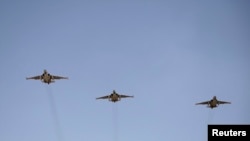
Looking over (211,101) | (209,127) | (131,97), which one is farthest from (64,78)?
(209,127)

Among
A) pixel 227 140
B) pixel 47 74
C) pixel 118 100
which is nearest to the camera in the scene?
pixel 227 140

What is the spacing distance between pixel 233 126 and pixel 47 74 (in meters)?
79.0

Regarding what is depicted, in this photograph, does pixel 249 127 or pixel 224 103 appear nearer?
pixel 249 127

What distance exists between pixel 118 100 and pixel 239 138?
2791 inches

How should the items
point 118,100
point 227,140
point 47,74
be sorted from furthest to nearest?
point 118,100 → point 47,74 → point 227,140

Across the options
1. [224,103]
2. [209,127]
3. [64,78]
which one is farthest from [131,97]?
[209,127]

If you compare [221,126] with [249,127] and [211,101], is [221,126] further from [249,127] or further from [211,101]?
[211,101]

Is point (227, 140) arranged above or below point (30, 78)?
below

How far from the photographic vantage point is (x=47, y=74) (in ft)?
433

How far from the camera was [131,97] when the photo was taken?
14675 cm

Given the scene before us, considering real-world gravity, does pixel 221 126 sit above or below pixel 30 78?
below

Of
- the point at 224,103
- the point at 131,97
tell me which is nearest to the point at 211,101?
the point at 224,103

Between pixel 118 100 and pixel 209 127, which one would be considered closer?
pixel 209 127

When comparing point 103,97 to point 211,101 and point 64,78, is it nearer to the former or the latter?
point 64,78
